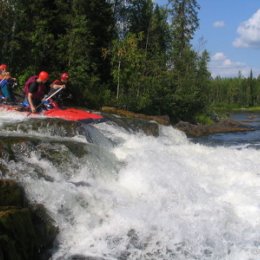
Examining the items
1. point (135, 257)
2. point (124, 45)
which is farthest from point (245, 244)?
point (124, 45)

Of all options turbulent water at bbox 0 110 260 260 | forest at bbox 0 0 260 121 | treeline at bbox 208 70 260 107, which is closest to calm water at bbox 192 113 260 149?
forest at bbox 0 0 260 121

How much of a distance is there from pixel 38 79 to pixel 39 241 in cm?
729

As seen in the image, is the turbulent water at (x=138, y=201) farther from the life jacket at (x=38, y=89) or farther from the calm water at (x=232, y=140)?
the calm water at (x=232, y=140)

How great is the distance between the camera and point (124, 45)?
97.7 ft

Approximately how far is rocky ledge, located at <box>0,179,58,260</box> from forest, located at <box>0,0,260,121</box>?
679 inches

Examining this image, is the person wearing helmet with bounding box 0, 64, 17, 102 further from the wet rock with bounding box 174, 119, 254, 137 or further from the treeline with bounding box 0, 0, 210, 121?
the wet rock with bounding box 174, 119, 254, 137

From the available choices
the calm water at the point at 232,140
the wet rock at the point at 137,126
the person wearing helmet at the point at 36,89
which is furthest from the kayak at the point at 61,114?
the calm water at the point at 232,140

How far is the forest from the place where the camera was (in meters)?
26.5

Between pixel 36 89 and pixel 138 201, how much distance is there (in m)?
5.89

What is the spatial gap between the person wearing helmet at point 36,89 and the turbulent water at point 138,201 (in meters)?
1.58

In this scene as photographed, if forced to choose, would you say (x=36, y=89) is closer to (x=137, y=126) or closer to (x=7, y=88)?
(x=7, y=88)

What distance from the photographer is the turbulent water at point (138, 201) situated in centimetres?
778

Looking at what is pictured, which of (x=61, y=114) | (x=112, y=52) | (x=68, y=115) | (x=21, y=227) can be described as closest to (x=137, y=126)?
(x=68, y=115)

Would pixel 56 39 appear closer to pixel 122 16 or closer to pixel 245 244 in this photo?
pixel 122 16
